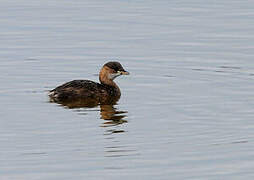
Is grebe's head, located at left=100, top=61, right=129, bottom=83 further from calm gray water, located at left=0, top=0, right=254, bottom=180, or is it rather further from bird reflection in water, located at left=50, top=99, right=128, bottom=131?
bird reflection in water, located at left=50, top=99, right=128, bottom=131

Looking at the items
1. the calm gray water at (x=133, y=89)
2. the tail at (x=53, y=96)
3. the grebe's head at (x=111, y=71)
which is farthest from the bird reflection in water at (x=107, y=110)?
the grebe's head at (x=111, y=71)

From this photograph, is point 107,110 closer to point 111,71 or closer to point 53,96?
point 53,96

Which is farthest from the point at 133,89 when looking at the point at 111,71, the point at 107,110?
the point at 107,110

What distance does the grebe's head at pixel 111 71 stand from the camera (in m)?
18.7

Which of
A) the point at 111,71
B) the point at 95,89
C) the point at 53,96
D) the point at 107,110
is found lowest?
the point at 107,110

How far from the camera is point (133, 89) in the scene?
720 inches

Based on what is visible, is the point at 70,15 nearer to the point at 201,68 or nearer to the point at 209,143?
the point at 201,68

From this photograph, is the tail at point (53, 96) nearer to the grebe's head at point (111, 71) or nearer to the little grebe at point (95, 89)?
the little grebe at point (95, 89)

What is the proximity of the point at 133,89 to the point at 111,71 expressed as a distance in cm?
71

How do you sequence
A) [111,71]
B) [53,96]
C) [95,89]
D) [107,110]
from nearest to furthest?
[107,110] → [53,96] → [95,89] → [111,71]

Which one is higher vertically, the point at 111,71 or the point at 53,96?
the point at 111,71

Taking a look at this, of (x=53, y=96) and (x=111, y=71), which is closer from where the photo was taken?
(x=53, y=96)

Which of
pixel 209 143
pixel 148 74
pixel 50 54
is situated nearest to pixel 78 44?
pixel 50 54

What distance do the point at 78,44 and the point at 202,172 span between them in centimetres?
1007
